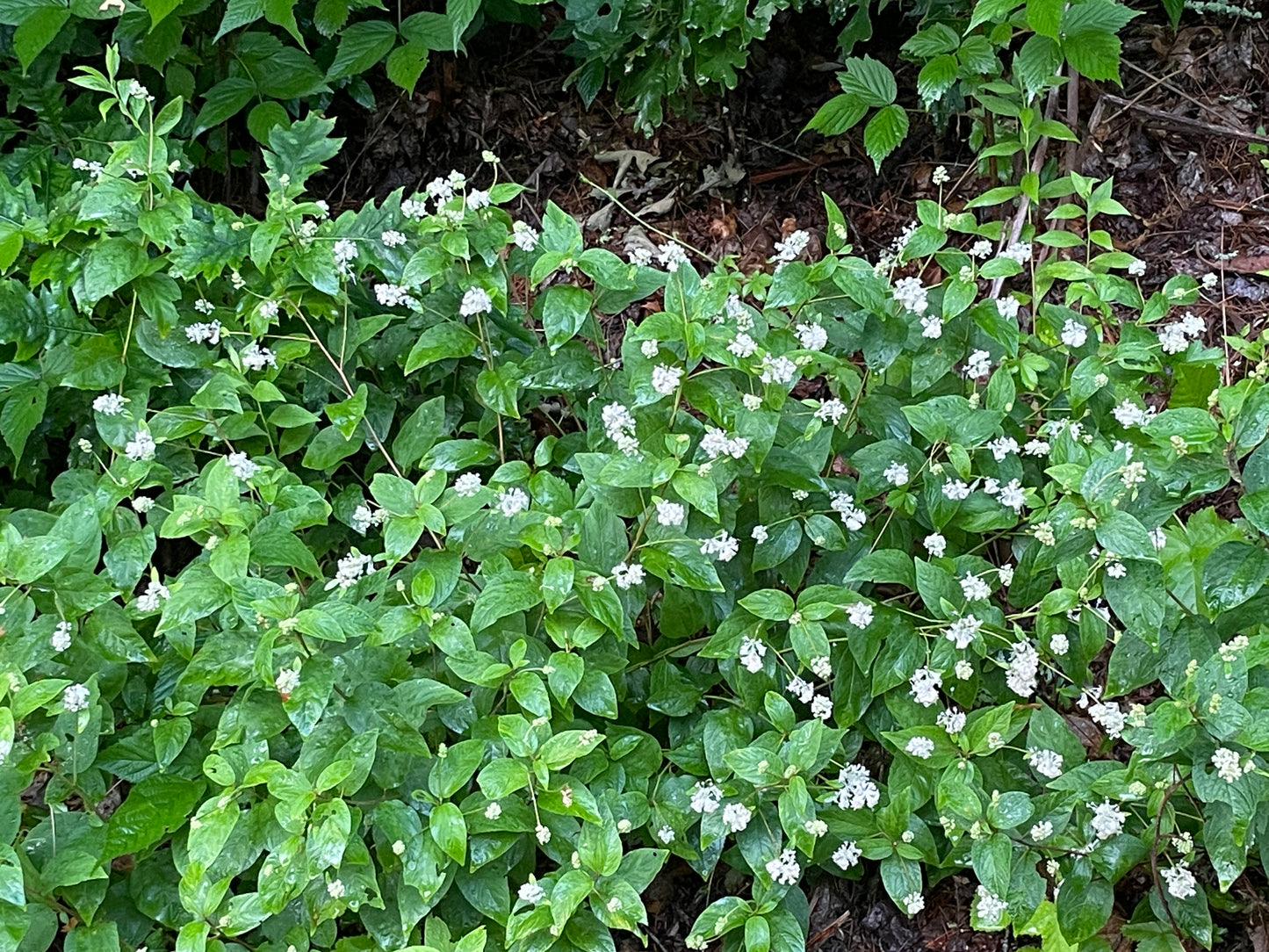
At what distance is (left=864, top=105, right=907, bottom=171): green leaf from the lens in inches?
105

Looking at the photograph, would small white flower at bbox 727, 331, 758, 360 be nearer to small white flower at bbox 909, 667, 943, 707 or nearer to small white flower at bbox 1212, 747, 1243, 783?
small white flower at bbox 909, 667, 943, 707

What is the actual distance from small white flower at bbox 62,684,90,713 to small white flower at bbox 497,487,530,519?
2.74ft

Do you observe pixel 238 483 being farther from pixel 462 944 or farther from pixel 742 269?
pixel 742 269

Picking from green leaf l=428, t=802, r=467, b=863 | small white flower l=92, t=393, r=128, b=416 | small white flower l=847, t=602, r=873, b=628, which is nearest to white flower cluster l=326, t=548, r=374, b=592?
green leaf l=428, t=802, r=467, b=863

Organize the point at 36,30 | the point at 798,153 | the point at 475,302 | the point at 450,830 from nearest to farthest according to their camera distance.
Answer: the point at 450,830, the point at 475,302, the point at 36,30, the point at 798,153

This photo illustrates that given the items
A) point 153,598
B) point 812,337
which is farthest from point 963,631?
point 153,598

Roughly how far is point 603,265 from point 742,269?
115 cm

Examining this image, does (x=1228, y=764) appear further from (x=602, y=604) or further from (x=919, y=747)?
(x=602, y=604)

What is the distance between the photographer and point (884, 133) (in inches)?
105

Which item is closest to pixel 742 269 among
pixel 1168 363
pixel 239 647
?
pixel 1168 363

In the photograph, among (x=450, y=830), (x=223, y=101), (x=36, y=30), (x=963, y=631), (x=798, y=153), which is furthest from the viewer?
(x=798, y=153)

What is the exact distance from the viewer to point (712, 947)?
2346mm

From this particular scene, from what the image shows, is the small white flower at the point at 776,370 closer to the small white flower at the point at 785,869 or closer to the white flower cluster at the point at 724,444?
the white flower cluster at the point at 724,444

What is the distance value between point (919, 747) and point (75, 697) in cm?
157
